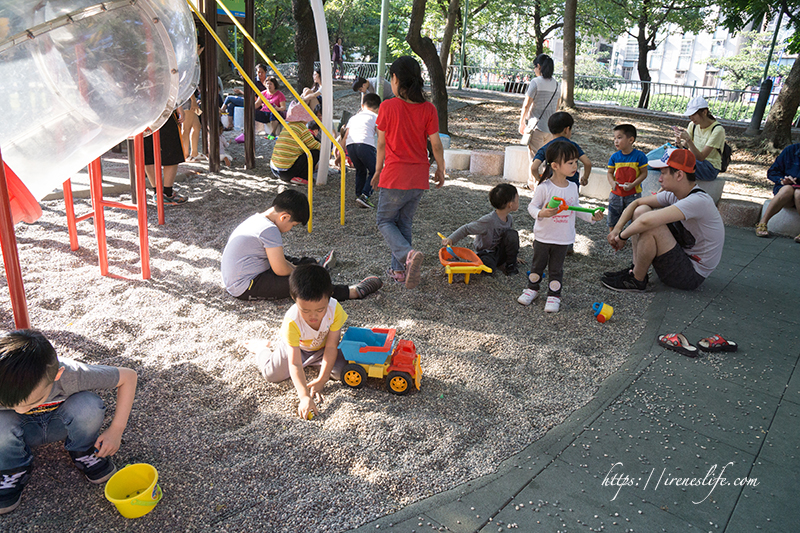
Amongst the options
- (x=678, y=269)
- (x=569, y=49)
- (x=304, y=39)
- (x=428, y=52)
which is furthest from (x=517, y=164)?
(x=569, y=49)

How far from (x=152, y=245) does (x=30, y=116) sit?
249 centimetres

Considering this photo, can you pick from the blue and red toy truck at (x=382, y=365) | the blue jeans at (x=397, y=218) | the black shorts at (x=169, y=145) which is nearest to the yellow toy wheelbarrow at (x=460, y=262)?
the blue jeans at (x=397, y=218)

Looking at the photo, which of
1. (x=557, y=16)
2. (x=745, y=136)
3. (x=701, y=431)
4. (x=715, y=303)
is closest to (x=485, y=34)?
(x=557, y=16)

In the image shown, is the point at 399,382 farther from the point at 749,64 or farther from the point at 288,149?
the point at 749,64

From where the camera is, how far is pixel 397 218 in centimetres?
461

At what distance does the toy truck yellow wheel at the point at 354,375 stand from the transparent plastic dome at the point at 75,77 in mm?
1757

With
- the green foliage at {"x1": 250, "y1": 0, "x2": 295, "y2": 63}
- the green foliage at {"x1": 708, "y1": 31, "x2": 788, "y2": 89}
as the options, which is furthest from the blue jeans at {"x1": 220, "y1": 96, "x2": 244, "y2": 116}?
the green foliage at {"x1": 708, "y1": 31, "x2": 788, "y2": 89}

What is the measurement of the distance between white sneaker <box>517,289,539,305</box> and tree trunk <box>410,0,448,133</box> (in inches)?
266

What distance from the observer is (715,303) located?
4.40m

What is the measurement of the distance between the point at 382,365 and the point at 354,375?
0.57ft

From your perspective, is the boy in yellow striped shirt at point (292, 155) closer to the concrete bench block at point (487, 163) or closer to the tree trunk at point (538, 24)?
the concrete bench block at point (487, 163)

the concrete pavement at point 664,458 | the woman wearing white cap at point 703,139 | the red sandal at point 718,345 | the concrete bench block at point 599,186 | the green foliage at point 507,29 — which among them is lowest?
the concrete pavement at point 664,458

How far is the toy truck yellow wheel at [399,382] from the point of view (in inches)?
115

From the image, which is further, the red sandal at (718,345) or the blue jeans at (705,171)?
the blue jeans at (705,171)
